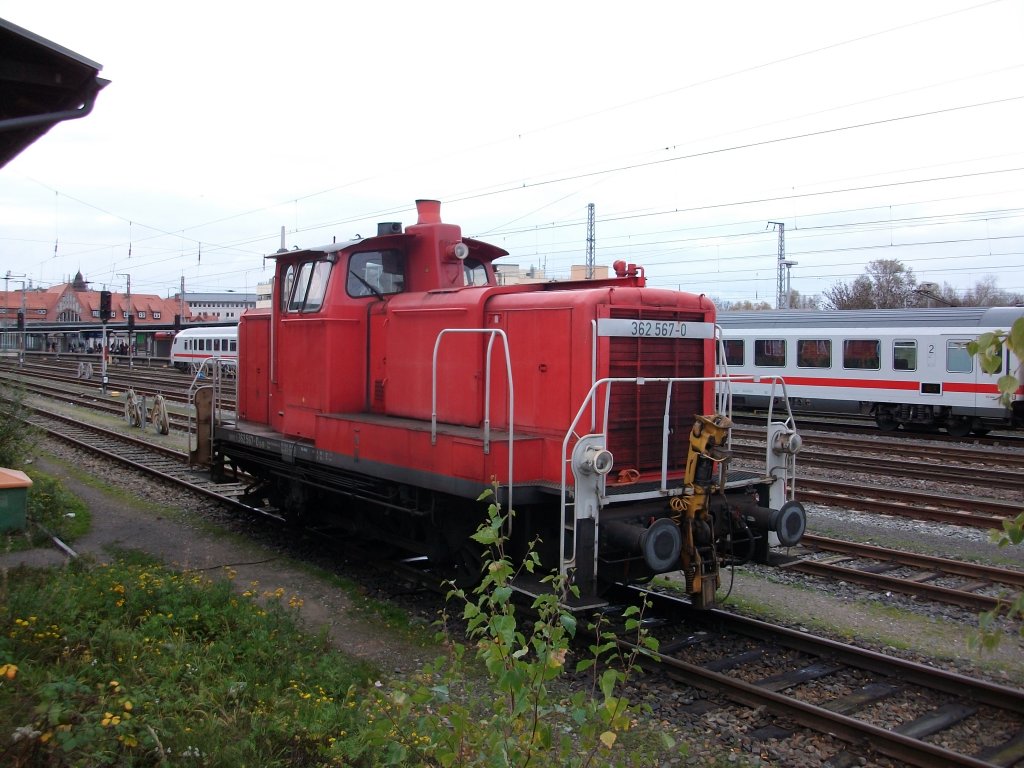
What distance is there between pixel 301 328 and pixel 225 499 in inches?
149

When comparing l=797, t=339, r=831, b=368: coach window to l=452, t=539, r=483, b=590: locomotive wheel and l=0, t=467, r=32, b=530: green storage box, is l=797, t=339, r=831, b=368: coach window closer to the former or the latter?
l=452, t=539, r=483, b=590: locomotive wheel

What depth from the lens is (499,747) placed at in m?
2.65

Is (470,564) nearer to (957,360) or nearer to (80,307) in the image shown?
(957,360)

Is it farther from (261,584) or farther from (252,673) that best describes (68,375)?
(252,673)

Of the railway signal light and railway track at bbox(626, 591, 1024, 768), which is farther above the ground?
the railway signal light

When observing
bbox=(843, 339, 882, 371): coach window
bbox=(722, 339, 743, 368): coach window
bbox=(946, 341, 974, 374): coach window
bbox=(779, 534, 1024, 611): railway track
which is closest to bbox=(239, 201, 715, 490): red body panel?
bbox=(779, 534, 1024, 611): railway track

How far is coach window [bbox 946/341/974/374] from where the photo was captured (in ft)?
62.8

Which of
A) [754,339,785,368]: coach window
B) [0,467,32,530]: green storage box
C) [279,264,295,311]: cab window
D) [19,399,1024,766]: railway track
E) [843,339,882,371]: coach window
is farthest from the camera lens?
[754,339,785,368]: coach window

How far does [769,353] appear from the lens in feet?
78.4

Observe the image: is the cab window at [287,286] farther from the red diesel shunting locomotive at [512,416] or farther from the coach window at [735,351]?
the coach window at [735,351]

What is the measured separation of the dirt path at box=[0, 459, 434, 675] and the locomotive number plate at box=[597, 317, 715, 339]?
2.92 meters

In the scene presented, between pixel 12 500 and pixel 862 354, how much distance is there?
20.2 m

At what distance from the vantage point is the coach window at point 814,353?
73.1 feet

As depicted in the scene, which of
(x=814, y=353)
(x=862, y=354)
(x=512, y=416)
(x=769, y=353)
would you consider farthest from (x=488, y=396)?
(x=769, y=353)
